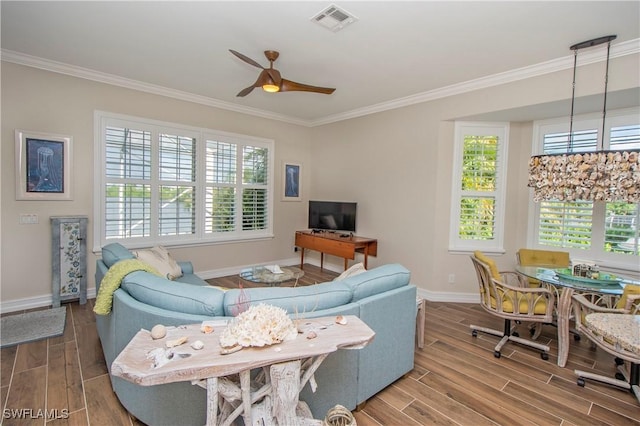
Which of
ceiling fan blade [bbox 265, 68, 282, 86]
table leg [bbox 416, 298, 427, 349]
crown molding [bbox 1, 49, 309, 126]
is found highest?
crown molding [bbox 1, 49, 309, 126]

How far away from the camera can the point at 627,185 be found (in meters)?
2.51

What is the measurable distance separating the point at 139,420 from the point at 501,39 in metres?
4.13

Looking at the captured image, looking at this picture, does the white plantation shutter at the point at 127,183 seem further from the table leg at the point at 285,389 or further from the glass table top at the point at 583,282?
the glass table top at the point at 583,282

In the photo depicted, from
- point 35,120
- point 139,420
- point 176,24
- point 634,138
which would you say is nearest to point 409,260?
point 634,138

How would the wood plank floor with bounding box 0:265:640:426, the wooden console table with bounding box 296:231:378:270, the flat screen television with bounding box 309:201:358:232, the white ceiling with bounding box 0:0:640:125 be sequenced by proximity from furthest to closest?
the flat screen television with bounding box 309:201:358:232 < the wooden console table with bounding box 296:231:378:270 < the white ceiling with bounding box 0:0:640:125 < the wood plank floor with bounding box 0:265:640:426

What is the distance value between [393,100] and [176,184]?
3.52 m

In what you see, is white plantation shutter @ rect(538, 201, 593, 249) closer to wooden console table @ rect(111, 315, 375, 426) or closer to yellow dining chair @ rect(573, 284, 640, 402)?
yellow dining chair @ rect(573, 284, 640, 402)

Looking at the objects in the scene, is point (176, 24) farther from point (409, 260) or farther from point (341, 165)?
point (409, 260)

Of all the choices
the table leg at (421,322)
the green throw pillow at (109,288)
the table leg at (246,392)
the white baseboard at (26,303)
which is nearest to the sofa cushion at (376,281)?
the table leg at (421,322)

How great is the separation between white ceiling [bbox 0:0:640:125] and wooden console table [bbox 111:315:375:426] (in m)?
2.39

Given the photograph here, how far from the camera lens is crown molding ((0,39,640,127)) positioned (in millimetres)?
2975

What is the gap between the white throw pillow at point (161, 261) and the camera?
325 centimetres

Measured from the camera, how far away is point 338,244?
499 centimetres

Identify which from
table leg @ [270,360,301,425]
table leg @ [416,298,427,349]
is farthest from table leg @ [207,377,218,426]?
table leg @ [416,298,427,349]
